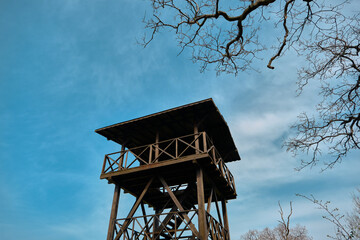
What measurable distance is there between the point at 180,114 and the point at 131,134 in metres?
2.91

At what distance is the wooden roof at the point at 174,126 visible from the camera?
37.9 ft

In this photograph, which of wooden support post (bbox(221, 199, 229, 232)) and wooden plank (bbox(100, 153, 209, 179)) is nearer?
wooden plank (bbox(100, 153, 209, 179))

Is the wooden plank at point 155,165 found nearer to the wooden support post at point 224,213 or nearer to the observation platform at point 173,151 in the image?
the observation platform at point 173,151

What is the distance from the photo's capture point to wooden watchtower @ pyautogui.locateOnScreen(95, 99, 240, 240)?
33.3ft

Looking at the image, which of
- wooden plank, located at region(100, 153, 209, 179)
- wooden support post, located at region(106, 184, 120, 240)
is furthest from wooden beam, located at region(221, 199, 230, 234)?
wooden support post, located at region(106, 184, 120, 240)

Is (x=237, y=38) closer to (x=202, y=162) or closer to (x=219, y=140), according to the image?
(x=202, y=162)

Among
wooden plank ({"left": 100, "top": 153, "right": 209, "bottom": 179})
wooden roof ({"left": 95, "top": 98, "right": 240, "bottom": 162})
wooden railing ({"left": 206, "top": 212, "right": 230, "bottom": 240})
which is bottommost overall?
wooden railing ({"left": 206, "top": 212, "right": 230, "bottom": 240})

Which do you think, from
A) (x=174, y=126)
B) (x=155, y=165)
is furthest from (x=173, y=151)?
(x=155, y=165)

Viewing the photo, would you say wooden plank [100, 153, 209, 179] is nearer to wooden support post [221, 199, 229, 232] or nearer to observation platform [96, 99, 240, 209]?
observation platform [96, 99, 240, 209]

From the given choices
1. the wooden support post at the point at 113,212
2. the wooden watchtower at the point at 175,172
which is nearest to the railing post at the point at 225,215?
the wooden watchtower at the point at 175,172

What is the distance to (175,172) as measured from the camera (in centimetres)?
1110

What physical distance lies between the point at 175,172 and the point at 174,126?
2.53 metres

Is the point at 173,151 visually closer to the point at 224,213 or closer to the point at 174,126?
the point at 174,126

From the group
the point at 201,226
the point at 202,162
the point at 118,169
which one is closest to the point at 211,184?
the point at 202,162
